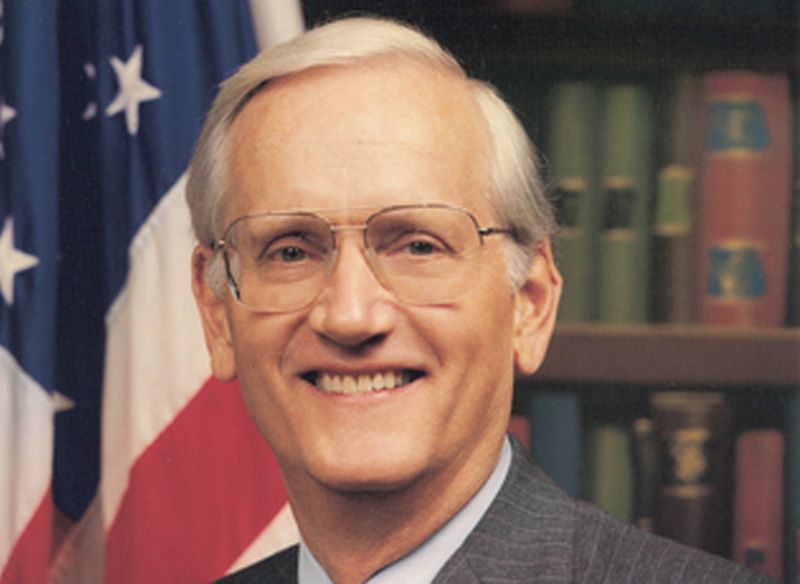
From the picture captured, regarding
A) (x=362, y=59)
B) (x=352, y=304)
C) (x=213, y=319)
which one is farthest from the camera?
(x=213, y=319)

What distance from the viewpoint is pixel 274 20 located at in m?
2.16

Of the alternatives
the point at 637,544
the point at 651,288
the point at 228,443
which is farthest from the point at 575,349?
the point at 637,544

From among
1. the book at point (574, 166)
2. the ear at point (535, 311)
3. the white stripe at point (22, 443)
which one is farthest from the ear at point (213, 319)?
the book at point (574, 166)

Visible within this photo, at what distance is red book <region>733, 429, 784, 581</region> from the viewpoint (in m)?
2.20

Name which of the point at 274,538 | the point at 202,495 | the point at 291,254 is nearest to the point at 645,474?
the point at 274,538

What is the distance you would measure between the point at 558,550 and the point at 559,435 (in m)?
0.72

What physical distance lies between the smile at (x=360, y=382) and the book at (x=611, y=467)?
0.77 meters

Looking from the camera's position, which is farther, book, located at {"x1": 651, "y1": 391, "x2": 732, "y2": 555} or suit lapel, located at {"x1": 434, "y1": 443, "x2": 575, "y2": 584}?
book, located at {"x1": 651, "y1": 391, "x2": 732, "y2": 555}

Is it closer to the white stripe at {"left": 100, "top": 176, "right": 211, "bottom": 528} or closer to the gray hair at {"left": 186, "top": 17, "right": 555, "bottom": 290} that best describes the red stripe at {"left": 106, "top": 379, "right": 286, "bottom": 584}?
the white stripe at {"left": 100, "top": 176, "right": 211, "bottom": 528}

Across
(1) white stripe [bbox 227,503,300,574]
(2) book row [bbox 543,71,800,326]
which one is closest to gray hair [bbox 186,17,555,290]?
(2) book row [bbox 543,71,800,326]

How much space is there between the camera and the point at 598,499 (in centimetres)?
222

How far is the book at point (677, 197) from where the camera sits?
216cm

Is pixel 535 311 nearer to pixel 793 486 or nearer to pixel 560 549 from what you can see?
pixel 560 549

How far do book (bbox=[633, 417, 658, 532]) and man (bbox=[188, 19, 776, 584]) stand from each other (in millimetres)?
654
